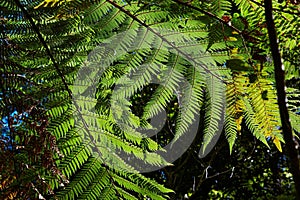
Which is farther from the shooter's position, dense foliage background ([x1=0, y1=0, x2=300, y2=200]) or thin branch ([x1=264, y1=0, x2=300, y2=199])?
dense foliage background ([x1=0, y1=0, x2=300, y2=200])

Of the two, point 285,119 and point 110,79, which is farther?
point 110,79

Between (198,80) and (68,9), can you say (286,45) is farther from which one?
(68,9)

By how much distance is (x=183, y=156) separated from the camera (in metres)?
4.73

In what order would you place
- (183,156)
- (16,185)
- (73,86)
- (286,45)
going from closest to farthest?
(286,45), (16,185), (73,86), (183,156)

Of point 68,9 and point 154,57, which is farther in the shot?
point 154,57

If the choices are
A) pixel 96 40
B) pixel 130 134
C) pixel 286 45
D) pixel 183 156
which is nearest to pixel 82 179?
pixel 130 134

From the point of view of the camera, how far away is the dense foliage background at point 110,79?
2.77 ft

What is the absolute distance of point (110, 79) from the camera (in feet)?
3.49

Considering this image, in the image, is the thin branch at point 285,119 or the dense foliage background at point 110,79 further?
the dense foliage background at point 110,79

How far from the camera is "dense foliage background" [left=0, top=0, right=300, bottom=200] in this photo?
844 mm

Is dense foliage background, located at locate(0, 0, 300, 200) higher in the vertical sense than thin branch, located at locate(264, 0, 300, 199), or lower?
higher

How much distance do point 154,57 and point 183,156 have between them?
12.8ft

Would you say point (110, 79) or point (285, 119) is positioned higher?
point (110, 79)

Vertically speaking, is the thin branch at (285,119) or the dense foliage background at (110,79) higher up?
the dense foliage background at (110,79)
